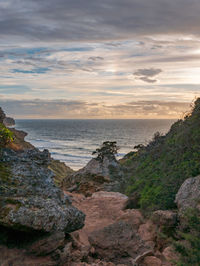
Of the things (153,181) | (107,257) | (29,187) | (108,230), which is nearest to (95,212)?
(153,181)

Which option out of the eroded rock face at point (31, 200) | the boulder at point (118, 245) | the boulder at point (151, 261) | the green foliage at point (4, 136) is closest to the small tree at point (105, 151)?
the eroded rock face at point (31, 200)

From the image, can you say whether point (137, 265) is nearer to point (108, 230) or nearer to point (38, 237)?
point (108, 230)

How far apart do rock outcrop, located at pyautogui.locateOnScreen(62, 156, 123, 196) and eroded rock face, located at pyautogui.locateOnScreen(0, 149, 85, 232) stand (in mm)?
11290

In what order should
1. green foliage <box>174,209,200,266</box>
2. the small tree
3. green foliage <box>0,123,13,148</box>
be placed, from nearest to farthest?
green foliage <box>174,209,200,266</box> → green foliage <box>0,123,13,148</box> → the small tree

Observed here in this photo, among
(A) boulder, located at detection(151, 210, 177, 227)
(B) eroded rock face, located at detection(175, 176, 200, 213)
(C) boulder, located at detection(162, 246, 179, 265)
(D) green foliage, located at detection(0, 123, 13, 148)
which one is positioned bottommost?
(C) boulder, located at detection(162, 246, 179, 265)

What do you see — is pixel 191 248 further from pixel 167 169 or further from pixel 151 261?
pixel 167 169

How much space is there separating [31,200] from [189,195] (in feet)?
18.6

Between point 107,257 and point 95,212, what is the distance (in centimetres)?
535

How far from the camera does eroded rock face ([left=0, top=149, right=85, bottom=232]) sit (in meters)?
7.08

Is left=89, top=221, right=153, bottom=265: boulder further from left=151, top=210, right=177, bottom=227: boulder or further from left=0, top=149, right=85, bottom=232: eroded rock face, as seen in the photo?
left=151, top=210, right=177, bottom=227: boulder

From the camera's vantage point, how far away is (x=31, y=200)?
766 cm

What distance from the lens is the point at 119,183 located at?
1975cm

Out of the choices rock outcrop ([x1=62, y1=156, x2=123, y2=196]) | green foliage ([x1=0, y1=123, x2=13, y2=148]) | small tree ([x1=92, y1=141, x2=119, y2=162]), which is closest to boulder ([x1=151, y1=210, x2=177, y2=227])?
green foliage ([x1=0, y1=123, x2=13, y2=148])

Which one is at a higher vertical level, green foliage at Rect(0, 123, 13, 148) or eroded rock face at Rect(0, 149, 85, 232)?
green foliage at Rect(0, 123, 13, 148)
